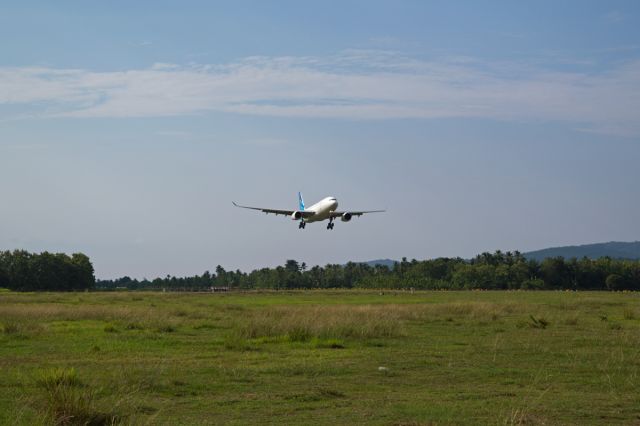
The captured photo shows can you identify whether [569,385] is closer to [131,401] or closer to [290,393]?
A: [290,393]

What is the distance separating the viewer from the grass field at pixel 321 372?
1464 cm

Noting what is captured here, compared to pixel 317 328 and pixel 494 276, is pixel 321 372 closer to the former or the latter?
pixel 317 328

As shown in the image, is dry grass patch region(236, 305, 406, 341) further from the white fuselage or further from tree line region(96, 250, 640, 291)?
tree line region(96, 250, 640, 291)

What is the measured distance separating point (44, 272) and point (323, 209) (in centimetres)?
7275

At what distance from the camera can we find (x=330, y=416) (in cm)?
1480

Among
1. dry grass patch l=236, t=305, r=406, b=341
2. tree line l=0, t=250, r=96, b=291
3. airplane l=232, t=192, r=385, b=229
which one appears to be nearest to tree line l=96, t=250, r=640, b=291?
tree line l=0, t=250, r=96, b=291

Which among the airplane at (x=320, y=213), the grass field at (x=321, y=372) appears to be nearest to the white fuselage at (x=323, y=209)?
the airplane at (x=320, y=213)

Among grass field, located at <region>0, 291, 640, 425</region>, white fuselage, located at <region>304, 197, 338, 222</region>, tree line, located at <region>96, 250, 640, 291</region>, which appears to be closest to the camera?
grass field, located at <region>0, 291, 640, 425</region>

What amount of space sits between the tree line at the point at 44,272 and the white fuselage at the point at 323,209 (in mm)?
69819

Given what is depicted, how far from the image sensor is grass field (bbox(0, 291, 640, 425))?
14641 mm

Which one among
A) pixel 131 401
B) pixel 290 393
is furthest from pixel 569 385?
pixel 131 401

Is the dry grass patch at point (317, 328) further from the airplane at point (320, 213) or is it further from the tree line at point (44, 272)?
the tree line at point (44, 272)

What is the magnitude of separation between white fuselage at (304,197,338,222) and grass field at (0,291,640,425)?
1483 inches

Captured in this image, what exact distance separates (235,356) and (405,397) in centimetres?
808
